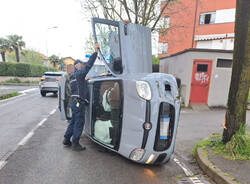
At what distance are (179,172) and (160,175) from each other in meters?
0.39

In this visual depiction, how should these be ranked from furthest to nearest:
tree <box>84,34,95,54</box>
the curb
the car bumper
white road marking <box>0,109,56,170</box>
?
tree <box>84,34,95,54</box> < the car bumper < white road marking <box>0,109,56,170</box> < the curb

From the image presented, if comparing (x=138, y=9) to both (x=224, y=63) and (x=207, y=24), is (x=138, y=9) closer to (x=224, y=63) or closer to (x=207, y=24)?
(x=224, y=63)

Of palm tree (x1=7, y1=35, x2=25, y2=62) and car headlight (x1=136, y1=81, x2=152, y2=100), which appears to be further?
palm tree (x1=7, y1=35, x2=25, y2=62)

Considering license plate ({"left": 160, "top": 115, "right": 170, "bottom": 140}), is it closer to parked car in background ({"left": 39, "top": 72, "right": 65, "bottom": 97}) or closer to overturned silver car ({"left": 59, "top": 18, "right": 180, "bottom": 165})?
overturned silver car ({"left": 59, "top": 18, "right": 180, "bottom": 165})

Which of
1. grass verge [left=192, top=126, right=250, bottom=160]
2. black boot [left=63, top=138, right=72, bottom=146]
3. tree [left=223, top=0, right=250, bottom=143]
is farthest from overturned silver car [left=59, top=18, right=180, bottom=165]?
tree [left=223, top=0, right=250, bottom=143]

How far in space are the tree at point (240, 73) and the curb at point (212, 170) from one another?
0.76m

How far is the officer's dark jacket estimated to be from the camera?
3252mm

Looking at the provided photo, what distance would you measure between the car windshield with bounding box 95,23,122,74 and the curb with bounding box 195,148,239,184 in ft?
7.47

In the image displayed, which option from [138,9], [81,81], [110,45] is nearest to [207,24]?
[138,9]

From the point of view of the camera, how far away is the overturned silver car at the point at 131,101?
8.16 feet

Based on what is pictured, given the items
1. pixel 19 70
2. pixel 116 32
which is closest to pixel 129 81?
pixel 116 32

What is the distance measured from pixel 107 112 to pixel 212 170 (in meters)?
2.09

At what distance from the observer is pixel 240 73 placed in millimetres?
3018

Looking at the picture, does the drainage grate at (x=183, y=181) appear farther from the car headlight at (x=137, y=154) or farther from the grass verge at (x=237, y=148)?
the grass verge at (x=237, y=148)
